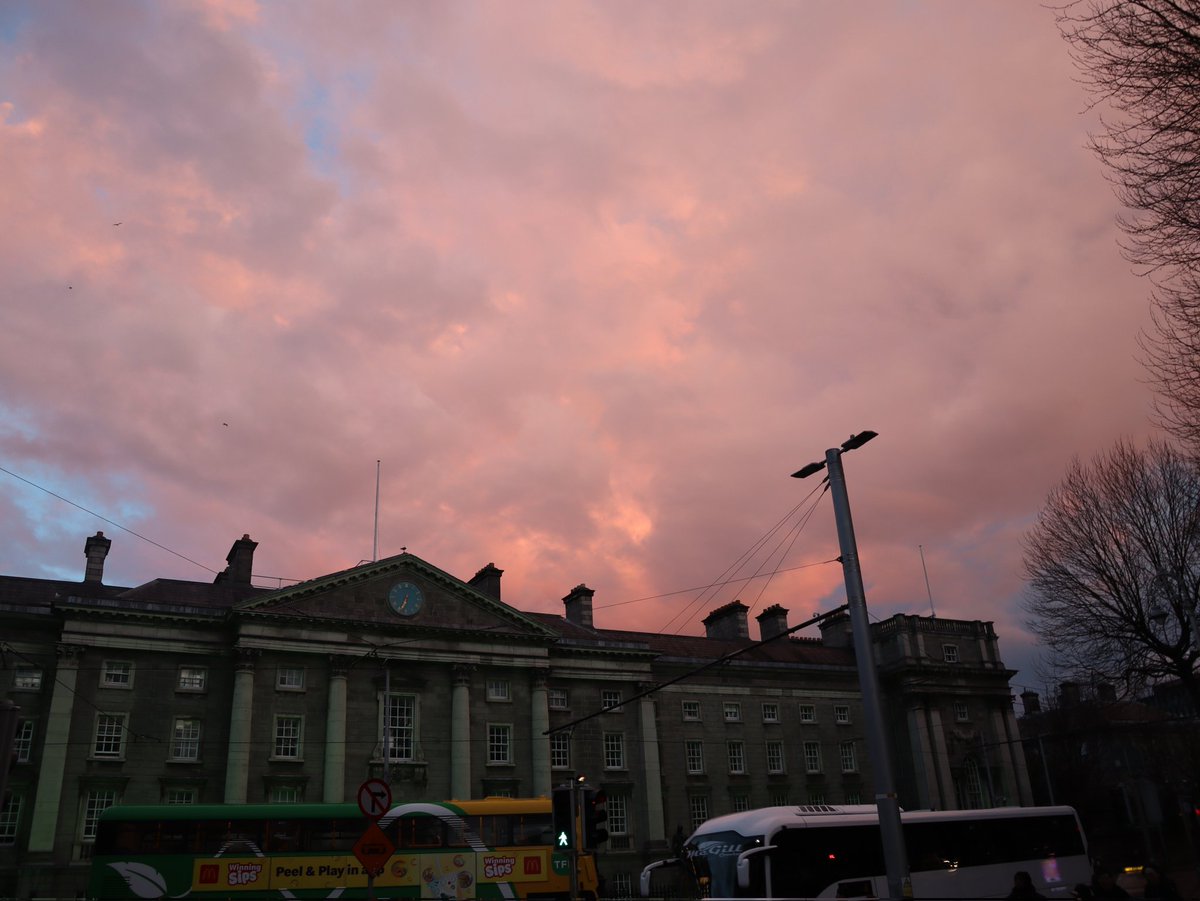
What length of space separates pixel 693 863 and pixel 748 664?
1400 inches

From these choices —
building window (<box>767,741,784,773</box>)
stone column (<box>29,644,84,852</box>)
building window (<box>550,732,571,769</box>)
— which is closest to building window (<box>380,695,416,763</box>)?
building window (<box>550,732,571,769</box>)

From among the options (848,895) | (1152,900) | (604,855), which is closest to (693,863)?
(848,895)

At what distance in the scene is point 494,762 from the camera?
164 feet

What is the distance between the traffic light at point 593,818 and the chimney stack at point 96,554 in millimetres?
39498

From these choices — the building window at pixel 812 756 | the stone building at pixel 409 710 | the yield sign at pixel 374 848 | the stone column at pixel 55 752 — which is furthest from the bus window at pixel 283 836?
the building window at pixel 812 756

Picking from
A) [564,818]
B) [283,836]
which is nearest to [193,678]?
[283,836]

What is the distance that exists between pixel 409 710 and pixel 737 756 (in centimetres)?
2210

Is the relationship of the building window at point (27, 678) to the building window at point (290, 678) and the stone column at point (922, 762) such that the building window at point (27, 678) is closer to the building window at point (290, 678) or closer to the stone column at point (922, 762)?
the building window at point (290, 678)

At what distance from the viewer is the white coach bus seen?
24719 millimetres

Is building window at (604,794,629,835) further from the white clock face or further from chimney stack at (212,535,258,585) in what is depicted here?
chimney stack at (212,535,258,585)

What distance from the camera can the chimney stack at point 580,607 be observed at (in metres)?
61.9

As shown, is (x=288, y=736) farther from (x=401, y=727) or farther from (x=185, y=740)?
(x=401, y=727)

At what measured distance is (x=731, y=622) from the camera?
228 ft

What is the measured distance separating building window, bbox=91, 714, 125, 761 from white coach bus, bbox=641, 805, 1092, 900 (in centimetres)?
2820
